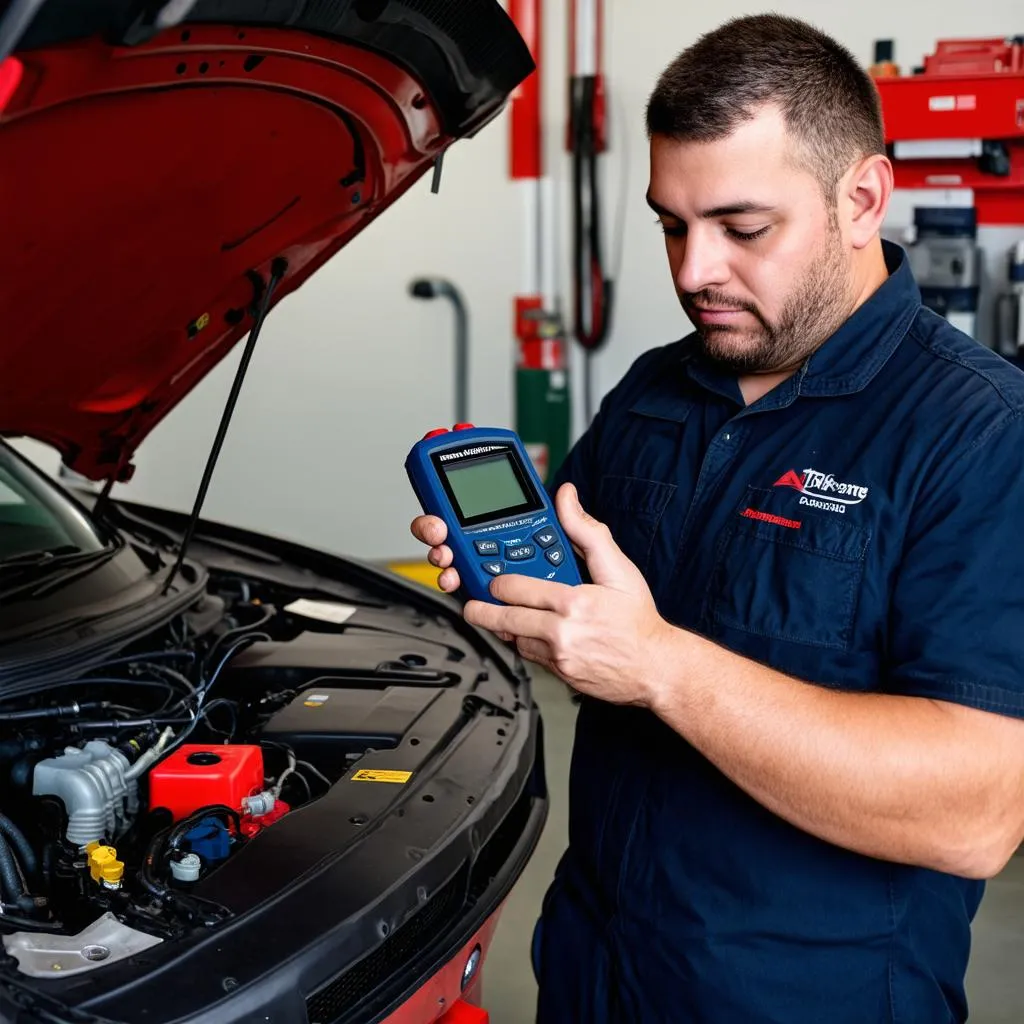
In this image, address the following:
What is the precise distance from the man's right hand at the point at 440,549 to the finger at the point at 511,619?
0.28 ft

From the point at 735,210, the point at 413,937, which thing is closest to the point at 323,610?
the point at 413,937

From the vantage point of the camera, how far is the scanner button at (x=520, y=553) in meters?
1.37

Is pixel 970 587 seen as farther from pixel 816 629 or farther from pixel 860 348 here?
pixel 860 348

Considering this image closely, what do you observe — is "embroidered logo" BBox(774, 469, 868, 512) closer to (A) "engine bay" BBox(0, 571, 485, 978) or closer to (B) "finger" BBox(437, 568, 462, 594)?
(B) "finger" BBox(437, 568, 462, 594)

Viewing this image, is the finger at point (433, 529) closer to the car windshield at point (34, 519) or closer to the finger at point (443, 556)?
the finger at point (443, 556)

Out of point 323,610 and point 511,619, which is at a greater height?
point 511,619

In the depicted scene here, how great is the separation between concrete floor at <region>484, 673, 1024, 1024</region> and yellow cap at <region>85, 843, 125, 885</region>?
1.47 meters

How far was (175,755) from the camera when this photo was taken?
5.64 ft

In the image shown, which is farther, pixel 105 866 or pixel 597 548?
pixel 105 866

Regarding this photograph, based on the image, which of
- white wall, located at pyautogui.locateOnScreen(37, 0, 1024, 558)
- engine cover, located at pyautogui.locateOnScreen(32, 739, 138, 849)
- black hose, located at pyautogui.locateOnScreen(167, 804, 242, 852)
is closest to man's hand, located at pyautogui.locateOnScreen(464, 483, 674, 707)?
black hose, located at pyautogui.locateOnScreen(167, 804, 242, 852)

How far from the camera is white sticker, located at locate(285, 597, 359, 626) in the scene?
2455 millimetres

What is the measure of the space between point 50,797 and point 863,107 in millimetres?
1244

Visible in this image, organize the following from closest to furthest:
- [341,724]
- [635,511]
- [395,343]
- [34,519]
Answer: [635,511], [341,724], [34,519], [395,343]

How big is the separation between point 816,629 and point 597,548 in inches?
10.7
